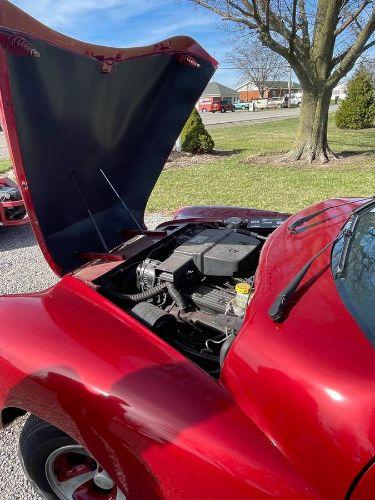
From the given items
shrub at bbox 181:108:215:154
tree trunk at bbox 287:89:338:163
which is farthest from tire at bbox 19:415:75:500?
shrub at bbox 181:108:215:154

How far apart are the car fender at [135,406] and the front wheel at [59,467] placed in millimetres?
158

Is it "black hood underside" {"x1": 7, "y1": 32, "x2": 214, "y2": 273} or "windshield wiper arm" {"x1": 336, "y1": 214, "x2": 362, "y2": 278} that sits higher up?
"black hood underside" {"x1": 7, "y1": 32, "x2": 214, "y2": 273}

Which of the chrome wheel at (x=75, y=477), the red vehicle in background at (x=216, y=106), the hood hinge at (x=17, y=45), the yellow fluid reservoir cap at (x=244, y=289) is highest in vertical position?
the red vehicle in background at (x=216, y=106)

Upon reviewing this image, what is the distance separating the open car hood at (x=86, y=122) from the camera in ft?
6.25

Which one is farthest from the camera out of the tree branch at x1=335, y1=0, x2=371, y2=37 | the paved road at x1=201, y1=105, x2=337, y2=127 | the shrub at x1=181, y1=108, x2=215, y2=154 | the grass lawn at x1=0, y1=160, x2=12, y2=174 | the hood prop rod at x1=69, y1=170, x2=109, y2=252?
the paved road at x1=201, y1=105, x2=337, y2=127

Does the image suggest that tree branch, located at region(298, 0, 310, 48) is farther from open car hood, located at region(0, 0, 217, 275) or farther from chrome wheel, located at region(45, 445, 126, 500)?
chrome wheel, located at region(45, 445, 126, 500)

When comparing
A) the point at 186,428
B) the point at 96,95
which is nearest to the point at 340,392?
the point at 186,428

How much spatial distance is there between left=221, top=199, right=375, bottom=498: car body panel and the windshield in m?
0.03

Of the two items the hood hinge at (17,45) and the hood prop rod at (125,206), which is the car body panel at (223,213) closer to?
the hood prop rod at (125,206)

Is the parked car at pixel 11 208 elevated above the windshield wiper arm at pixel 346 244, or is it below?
below

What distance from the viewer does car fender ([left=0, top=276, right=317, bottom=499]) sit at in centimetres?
122

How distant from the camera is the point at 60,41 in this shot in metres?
1.96

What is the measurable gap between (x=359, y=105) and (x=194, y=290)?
71.3 ft

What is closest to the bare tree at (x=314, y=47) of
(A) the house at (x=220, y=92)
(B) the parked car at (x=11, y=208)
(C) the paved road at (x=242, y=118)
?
(B) the parked car at (x=11, y=208)
